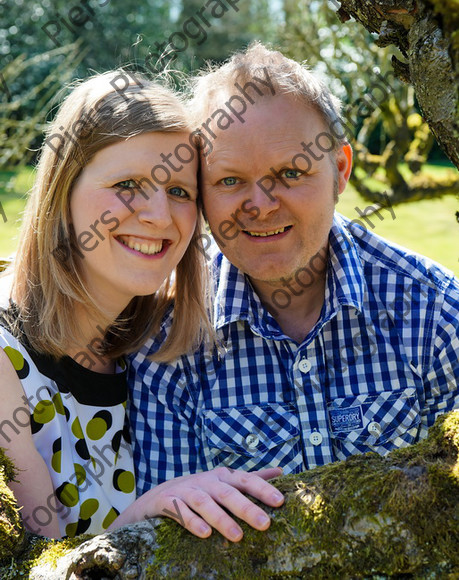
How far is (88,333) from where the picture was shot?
2.30m

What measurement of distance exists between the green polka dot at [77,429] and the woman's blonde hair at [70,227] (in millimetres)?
224

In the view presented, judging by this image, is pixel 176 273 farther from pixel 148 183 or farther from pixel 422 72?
pixel 422 72

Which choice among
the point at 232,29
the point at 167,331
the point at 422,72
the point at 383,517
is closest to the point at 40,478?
the point at 167,331

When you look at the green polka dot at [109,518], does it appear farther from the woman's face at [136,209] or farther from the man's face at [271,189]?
the man's face at [271,189]

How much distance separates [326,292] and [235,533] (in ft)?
4.21

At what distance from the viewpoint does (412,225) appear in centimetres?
1092

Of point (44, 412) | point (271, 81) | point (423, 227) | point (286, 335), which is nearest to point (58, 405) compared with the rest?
point (44, 412)

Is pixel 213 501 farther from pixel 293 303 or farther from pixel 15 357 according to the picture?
pixel 293 303

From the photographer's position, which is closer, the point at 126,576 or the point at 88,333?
the point at 126,576

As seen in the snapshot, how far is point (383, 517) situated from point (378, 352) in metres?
1.19

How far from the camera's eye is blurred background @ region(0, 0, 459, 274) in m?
4.96

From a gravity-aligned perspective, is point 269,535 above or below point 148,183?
below

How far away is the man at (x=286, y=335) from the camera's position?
2.28 metres

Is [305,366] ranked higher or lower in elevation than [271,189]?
lower
